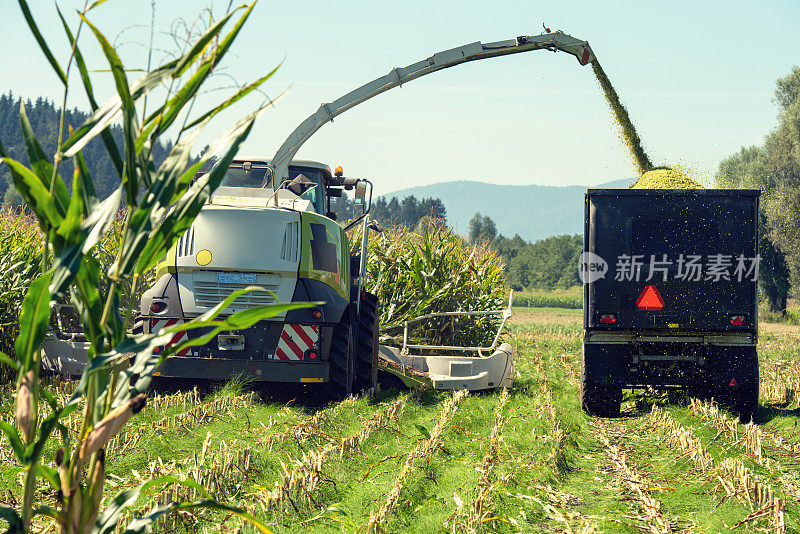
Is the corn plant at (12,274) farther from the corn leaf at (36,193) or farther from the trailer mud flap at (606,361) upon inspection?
the corn leaf at (36,193)

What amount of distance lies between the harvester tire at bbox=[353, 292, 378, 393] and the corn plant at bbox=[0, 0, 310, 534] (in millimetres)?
7113

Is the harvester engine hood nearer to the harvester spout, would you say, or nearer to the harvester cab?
the harvester cab

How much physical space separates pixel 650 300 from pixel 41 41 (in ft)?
26.7

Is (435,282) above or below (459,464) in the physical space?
above

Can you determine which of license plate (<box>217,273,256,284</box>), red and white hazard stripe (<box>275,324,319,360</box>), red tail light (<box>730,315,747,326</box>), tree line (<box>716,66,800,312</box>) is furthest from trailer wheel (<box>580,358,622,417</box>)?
tree line (<box>716,66,800,312</box>)

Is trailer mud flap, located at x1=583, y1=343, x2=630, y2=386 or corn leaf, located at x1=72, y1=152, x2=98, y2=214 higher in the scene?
corn leaf, located at x1=72, y1=152, x2=98, y2=214

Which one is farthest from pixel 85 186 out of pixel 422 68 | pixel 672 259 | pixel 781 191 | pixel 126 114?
pixel 781 191

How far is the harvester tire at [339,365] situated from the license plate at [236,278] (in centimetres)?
116

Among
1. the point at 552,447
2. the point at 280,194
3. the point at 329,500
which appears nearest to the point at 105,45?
the point at 329,500

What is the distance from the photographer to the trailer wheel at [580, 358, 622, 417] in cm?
973

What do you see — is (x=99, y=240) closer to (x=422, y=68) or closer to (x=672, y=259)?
(x=672, y=259)

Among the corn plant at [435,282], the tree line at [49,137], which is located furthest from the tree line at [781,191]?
the tree line at [49,137]

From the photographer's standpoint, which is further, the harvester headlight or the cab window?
the cab window

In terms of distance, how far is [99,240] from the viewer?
2496 millimetres
